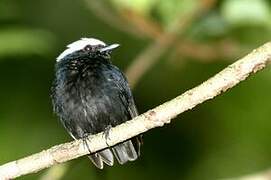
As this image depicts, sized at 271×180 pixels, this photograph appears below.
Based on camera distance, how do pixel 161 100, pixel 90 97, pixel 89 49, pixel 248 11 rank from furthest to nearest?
pixel 161 100
pixel 89 49
pixel 90 97
pixel 248 11

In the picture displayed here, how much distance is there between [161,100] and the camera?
7.06 m

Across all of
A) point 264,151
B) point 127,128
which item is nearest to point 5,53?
point 127,128

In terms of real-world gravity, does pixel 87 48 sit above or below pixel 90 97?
above

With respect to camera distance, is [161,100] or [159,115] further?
[161,100]

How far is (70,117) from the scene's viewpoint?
4.57 m

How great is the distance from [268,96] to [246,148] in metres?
0.79

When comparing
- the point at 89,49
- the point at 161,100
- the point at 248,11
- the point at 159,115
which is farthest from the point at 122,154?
the point at 161,100

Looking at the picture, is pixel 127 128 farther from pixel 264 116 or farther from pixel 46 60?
pixel 46 60

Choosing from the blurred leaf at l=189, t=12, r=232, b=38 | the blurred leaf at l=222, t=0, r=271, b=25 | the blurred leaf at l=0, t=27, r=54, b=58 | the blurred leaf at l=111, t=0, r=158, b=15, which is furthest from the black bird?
the blurred leaf at l=222, t=0, r=271, b=25

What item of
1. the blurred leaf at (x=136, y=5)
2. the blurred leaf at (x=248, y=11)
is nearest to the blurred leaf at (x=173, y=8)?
the blurred leaf at (x=136, y=5)

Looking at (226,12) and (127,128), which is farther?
(226,12)

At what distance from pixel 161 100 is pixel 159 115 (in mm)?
3683

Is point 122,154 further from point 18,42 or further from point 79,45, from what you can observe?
point 18,42

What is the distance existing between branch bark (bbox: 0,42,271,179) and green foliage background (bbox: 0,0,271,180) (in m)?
0.81
